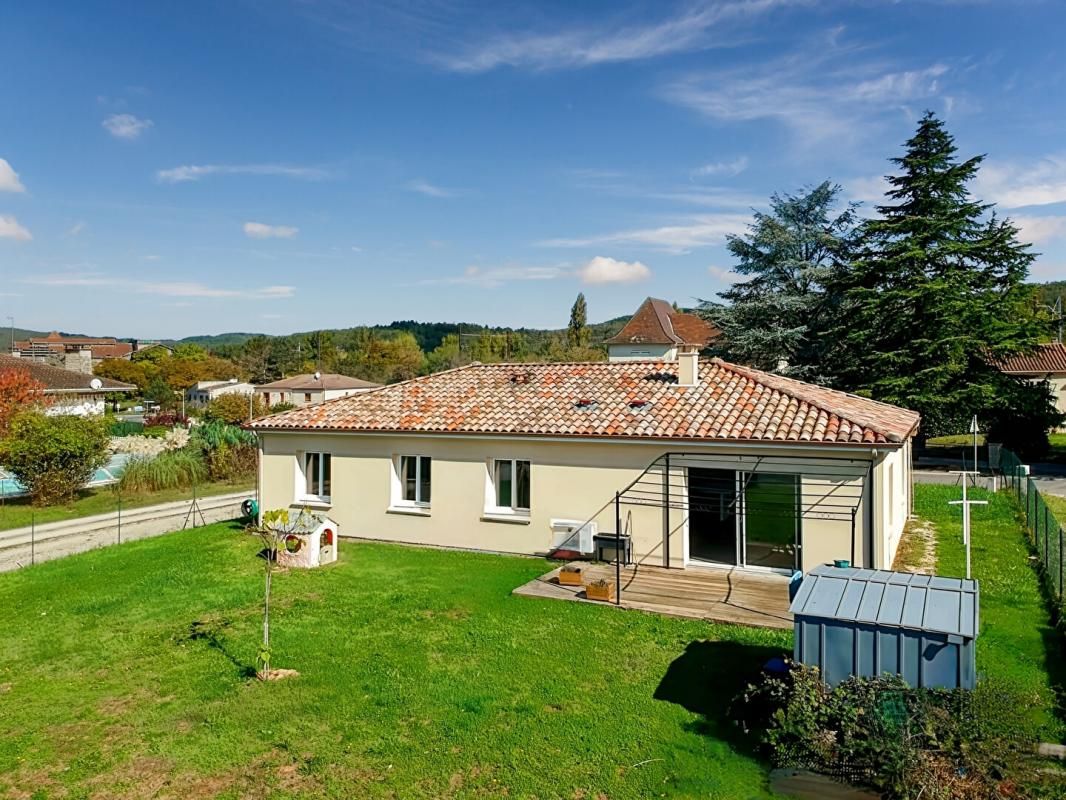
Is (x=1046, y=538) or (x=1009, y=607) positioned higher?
(x=1046, y=538)

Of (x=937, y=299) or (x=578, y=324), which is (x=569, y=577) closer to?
(x=937, y=299)

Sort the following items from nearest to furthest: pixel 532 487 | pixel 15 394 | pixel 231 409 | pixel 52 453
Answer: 1. pixel 532 487
2. pixel 52 453
3. pixel 15 394
4. pixel 231 409

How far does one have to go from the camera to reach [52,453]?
2552 centimetres

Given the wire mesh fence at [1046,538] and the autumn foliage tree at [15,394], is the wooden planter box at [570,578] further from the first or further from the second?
the autumn foliage tree at [15,394]

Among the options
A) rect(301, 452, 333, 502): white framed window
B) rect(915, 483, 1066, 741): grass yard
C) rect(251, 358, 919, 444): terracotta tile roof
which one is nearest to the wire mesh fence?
rect(915, 483, 1066, 741): grass yard

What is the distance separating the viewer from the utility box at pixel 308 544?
49.4ft

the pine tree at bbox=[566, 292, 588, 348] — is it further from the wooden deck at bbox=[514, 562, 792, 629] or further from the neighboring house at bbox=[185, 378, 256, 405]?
the wooden deck at bbox=[514, 562, 792, 629]

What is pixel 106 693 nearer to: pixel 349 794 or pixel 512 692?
pixel 349 794

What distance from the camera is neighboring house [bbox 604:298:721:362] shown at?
59.4m

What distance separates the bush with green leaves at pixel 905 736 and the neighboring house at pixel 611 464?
6.08m

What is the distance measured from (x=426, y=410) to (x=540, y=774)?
458 inches

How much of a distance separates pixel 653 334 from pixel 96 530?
45940 millimetres

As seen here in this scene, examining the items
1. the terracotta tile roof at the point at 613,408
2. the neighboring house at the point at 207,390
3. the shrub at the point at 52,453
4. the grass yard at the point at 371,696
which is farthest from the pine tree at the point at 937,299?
the neighboring house at the point at 207,390

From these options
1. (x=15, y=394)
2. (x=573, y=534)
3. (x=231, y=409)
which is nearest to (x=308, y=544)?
(x=573, y=534)
